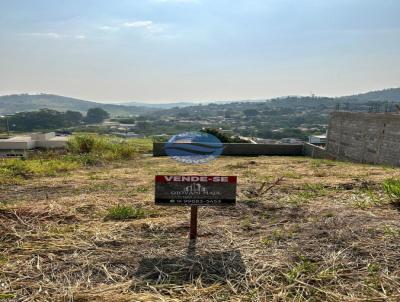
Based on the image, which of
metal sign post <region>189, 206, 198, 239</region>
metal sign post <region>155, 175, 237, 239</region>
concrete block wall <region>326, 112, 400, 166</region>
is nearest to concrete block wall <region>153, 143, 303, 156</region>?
concrete block wall <region>326, 112, 400, 166</region>

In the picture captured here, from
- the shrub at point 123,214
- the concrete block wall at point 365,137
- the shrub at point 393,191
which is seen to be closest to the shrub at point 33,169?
the shrub at point 123,214

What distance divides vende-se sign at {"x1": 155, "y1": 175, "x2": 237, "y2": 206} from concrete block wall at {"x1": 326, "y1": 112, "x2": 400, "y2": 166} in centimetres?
1436

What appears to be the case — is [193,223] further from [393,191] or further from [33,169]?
[33,169]

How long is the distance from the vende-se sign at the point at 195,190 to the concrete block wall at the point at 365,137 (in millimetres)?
14364

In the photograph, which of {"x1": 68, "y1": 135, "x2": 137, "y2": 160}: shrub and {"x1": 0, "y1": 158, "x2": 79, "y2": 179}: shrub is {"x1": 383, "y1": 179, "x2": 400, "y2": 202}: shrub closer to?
{"x1": 0, "y1": 158, "x2": 79, "y2": 179}: shrub

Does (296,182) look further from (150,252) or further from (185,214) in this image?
(150,252)

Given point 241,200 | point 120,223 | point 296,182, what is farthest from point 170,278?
point 296,182

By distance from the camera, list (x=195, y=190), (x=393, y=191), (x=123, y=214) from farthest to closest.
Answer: (x=393, y=191) → (x=123, y=214) → (x=195, y=190)

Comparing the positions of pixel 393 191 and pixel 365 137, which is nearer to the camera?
pixel 393 191

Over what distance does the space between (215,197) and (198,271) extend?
43.7 inches

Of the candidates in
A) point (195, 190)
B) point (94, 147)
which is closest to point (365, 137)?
point (94, 147)

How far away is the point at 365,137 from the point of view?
20.2 meters

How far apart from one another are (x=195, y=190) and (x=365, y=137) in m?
17.8

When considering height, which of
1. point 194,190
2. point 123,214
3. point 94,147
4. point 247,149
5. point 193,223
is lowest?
point 247,149
